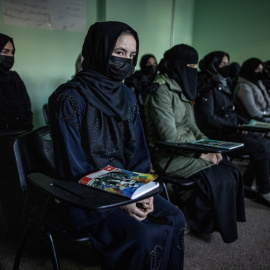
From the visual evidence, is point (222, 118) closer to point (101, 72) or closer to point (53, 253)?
point (101, 72)

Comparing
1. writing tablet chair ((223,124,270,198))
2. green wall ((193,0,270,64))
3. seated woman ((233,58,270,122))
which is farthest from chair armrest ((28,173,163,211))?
green wall ((193,0,270,64))

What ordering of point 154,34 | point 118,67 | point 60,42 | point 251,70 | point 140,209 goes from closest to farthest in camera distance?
point 140,209, point 118,67, point 251,70, point 60,42, point 154,34

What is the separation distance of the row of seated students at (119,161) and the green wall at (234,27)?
13.2 ft

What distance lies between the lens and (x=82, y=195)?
74cm

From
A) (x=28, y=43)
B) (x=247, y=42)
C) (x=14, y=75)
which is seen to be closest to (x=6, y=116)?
(x=14, y=75)

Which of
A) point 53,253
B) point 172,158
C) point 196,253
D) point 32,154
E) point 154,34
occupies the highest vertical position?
point 154,34

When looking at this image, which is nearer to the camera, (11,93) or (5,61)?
(5,61)

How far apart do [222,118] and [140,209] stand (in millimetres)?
1681

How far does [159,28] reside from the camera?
436 centimetres

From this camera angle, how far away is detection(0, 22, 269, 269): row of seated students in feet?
3.03

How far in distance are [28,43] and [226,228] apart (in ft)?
9.83

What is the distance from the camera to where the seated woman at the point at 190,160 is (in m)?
1.57

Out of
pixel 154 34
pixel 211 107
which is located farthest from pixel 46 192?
pixel 154 34

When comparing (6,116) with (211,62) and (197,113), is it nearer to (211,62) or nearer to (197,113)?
(197,113)
